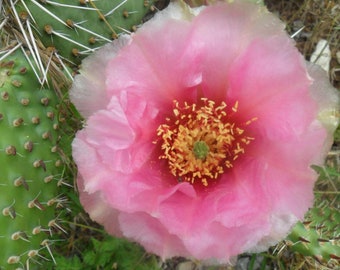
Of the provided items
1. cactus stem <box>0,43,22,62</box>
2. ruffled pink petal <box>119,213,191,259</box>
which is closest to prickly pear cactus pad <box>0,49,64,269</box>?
cactus stem <box>0,43,22,62</box>

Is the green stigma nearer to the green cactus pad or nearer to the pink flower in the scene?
the pink flower

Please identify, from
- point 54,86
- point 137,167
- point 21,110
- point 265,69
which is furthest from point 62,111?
point 265,69

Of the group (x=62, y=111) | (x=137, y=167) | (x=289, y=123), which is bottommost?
(x=62, y=111)

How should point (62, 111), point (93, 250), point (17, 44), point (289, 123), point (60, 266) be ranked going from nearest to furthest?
1. point (289, 123)
2. point (17, 44)
3. point (62, 111)
4. point (60, 266)
5. point (93, 250)

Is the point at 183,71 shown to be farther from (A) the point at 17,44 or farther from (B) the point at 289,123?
(A) the point at 17,44

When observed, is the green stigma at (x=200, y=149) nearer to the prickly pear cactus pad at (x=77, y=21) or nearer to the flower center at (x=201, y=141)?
the flower center at (x=201, y=141)
